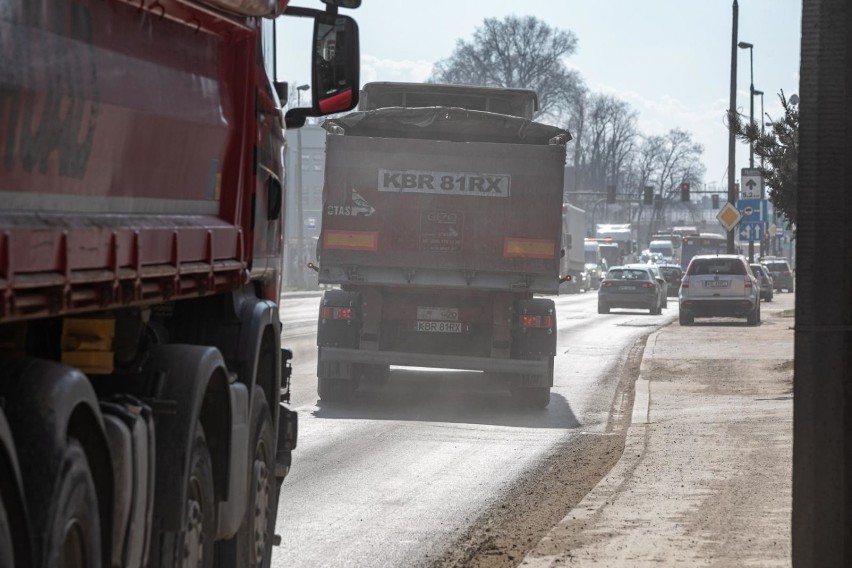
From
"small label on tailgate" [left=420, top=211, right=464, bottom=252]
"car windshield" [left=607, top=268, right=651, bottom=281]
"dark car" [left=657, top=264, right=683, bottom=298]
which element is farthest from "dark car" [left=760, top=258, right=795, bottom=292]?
"small label on tailgate" [left=420, top=211, right=464, bottom=252]

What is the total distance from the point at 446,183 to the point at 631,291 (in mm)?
31583

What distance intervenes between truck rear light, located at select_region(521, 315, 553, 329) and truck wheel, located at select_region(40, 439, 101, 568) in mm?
11994

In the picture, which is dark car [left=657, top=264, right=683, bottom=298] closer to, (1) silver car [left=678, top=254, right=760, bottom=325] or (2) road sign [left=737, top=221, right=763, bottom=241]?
(2) road sign [left=737, top=221, right=763, bottom=241]

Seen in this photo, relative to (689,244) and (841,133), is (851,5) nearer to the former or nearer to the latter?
(841,133)

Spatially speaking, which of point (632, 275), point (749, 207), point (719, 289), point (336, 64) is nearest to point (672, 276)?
point (632, 275)

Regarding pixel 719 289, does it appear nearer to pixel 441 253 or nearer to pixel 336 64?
pixel 441 253

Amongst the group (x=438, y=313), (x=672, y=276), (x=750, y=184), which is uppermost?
(x=750, y=184)

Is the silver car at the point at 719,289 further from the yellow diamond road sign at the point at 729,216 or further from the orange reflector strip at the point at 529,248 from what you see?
the orange reflector strip at the point at 529,248

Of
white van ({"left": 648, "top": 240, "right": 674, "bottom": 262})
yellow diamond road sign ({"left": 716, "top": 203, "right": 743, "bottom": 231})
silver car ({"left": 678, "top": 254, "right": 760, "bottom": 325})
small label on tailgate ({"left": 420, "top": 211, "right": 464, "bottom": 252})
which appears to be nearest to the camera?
small label on tailgate ({"left": 420, "top": 211, "right": 464, "bottom": 252})

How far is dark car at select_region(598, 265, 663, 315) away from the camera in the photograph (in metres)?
47.0

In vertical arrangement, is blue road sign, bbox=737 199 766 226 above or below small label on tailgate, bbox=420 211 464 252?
above

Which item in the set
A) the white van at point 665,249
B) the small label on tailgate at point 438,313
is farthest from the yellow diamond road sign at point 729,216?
the white van at point 665,249

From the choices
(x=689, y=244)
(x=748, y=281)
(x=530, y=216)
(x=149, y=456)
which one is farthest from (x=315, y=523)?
(x=689, y=244)

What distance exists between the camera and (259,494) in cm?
677
